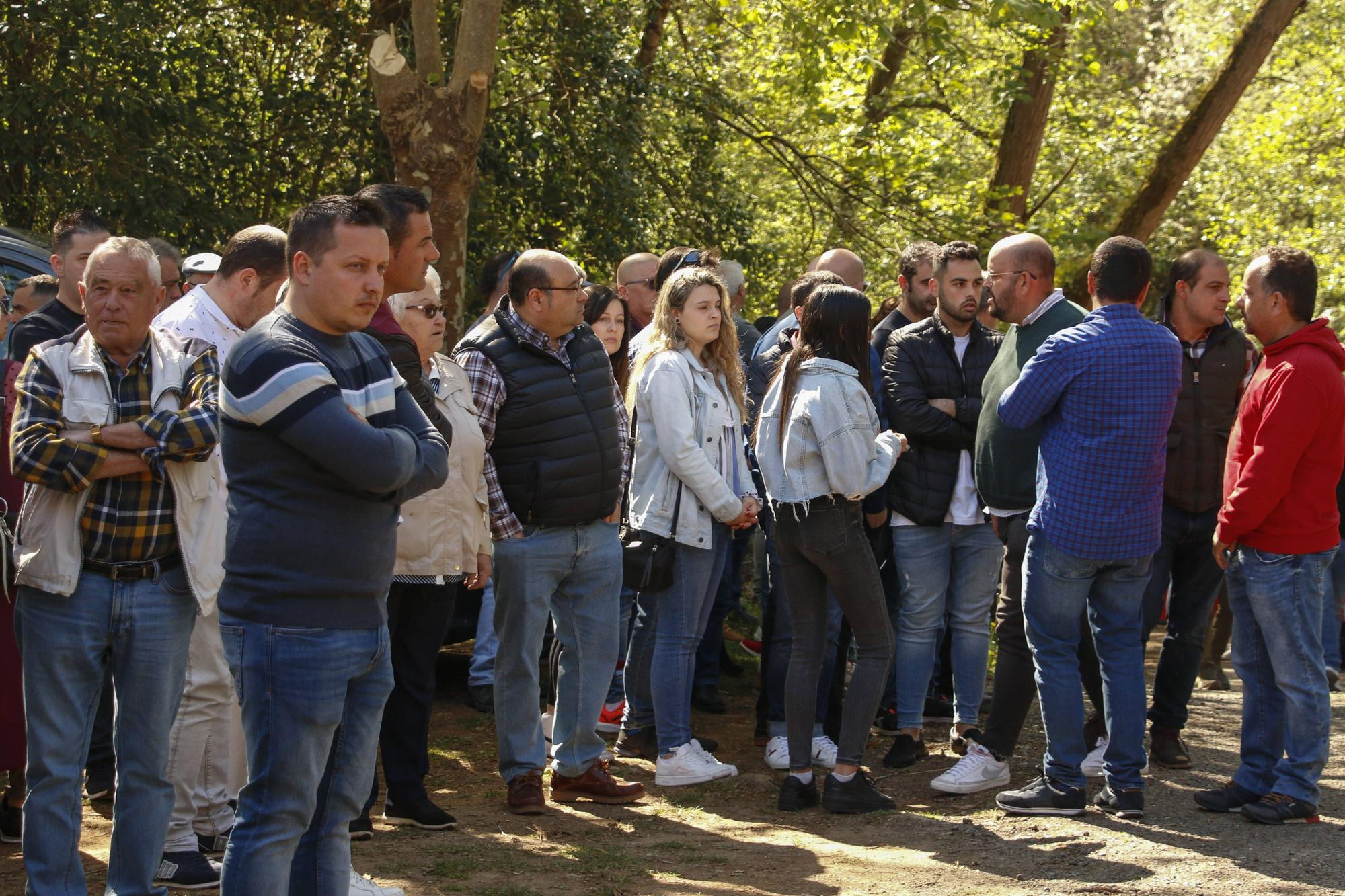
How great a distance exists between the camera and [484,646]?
7453 millimetres

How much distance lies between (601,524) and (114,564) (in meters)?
2.13

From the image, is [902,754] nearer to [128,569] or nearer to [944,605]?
[944,605]

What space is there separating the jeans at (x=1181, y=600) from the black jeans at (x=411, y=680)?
3.26 metres

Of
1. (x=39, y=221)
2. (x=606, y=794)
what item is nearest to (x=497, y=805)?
(x=606, y=794)

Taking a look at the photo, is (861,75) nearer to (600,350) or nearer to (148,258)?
(600,350)

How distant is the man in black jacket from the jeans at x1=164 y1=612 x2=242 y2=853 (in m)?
3.12

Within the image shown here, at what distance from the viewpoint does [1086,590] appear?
5477 mm

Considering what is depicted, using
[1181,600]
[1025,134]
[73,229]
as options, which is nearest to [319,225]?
[73,229]

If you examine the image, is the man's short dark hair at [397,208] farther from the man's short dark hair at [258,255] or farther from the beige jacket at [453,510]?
the beige jacket at [453,510]

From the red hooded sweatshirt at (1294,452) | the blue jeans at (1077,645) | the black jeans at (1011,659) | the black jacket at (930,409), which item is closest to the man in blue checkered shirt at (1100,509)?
the blue jeans at (1077,645)

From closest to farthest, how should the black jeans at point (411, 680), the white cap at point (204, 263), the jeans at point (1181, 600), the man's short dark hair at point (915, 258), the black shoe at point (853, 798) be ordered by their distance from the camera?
1. the black jeans at point (411, 680)
2. the black shoe at point (853, 798)
3. the white cap at point (204, 263)
4. the jeans at point (1181, 600)
5. the man's short dark hair at point (915, 258)

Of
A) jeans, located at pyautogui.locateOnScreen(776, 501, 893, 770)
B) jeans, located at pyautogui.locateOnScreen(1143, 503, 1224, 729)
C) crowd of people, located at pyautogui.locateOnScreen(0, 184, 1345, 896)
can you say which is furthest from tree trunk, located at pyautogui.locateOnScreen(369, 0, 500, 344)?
jeans, located at pyautogui.locateOnScreen(1143, 503, 1224, 729)

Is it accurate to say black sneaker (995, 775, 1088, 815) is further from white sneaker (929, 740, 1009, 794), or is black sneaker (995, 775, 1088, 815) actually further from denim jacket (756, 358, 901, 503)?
denim jacket (756, 358, 901, 503)

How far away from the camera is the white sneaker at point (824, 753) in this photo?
639 cm
